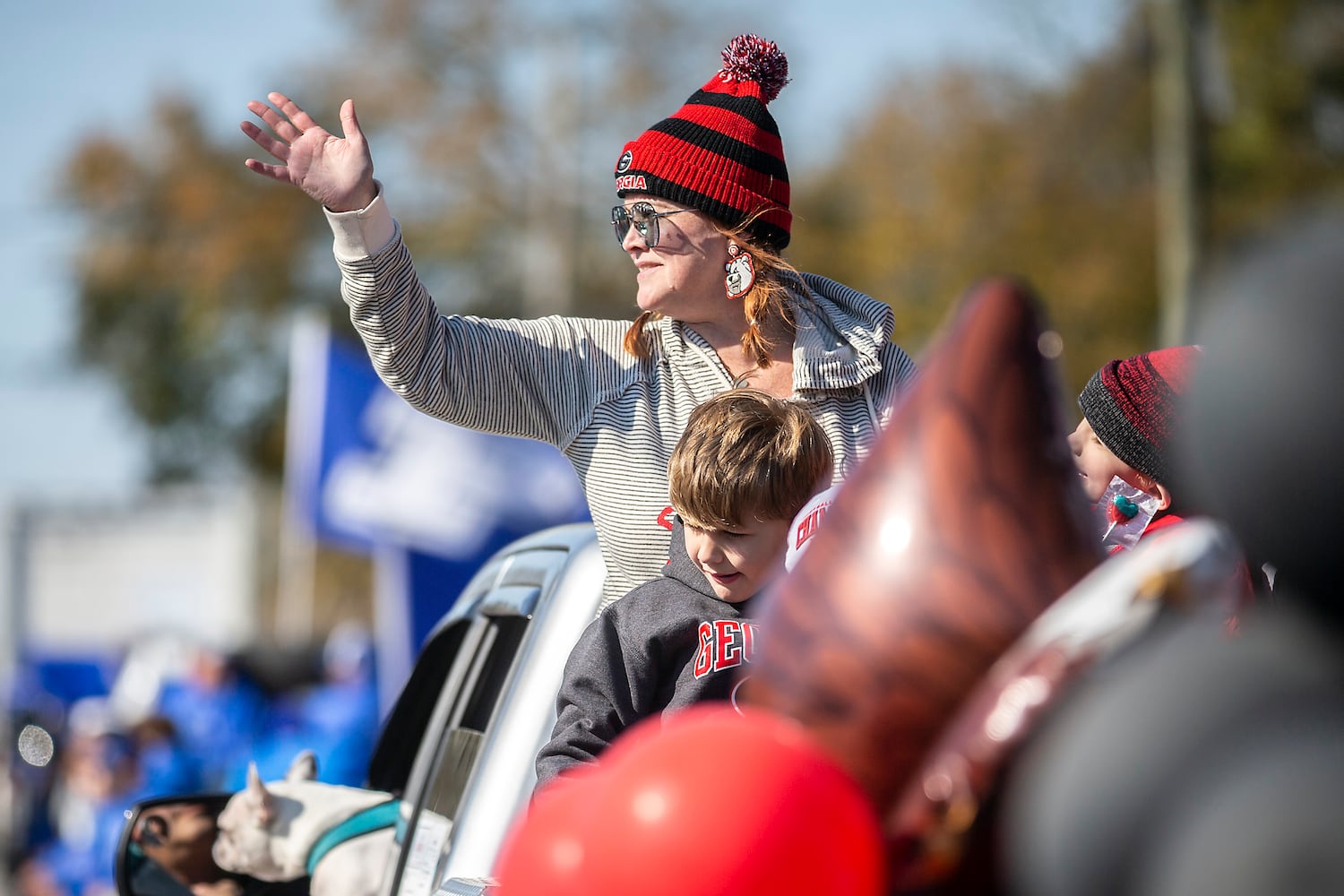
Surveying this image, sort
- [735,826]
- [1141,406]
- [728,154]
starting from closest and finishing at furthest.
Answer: [735,826] < [1141,406] < [728,154]

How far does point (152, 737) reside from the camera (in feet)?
31.9

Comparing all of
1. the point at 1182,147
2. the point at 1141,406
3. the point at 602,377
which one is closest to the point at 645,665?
the point at 602,377

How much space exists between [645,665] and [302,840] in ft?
3.51

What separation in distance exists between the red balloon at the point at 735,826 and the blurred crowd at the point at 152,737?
17.4ft

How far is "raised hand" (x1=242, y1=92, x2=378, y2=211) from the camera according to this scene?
110 inches

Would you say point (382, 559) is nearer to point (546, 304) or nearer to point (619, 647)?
point (619, 647)

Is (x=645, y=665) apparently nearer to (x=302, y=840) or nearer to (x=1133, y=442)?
(x=1133, y=442)

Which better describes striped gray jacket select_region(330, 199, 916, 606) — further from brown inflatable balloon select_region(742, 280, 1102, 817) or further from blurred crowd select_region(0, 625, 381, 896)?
blurred crowd select_region(0, 625, 381, 896)

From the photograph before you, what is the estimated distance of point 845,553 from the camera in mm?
1409

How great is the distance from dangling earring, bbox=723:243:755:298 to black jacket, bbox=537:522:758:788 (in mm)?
760

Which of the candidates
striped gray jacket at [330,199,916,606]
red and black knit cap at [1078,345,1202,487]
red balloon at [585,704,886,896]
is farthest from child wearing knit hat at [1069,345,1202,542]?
red balloon at [585,704,886,896]

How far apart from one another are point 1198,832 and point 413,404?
215 cm

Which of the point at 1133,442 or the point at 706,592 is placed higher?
the point at 1133,442

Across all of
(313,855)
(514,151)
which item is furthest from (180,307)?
(313,855)
